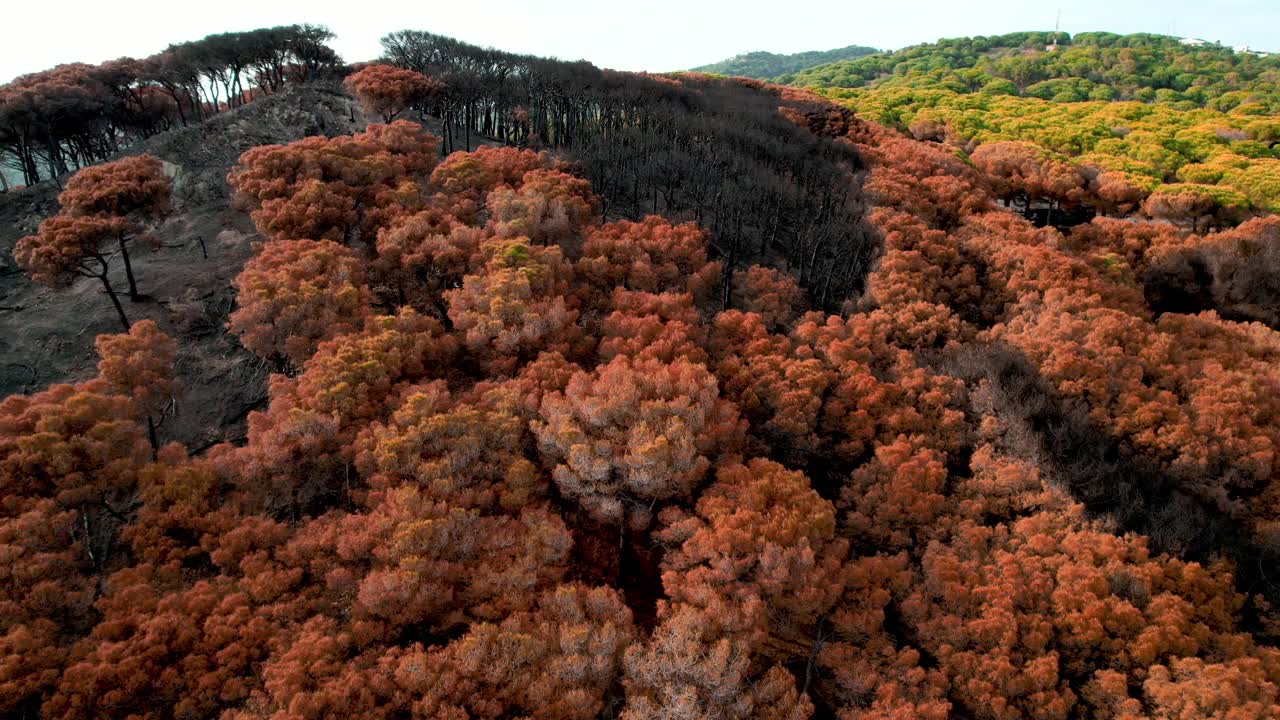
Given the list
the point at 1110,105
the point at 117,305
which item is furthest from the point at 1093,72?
the point at 117,305

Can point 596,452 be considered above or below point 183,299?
below

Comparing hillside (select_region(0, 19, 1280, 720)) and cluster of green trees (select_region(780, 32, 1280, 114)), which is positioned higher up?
cluster of green trees (select_region(780, 32, 1280, 114))

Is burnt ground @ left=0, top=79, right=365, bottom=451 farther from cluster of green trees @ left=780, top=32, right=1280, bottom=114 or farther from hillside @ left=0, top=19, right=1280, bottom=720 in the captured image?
cluster of green trees @ left=780, top=32, right=1280, bottom=114

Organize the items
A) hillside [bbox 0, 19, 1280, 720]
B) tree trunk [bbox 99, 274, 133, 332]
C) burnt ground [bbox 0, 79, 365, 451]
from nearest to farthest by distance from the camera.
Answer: hillside [bbox 0, 19, 1280, 720] < burnt ground [bbox 0, 79, 365, 451] < tree trunk [bbox 99, 274, 133, 332]

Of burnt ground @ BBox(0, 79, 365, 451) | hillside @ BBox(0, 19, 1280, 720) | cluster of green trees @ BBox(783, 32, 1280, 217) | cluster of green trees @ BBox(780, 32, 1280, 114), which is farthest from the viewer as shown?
cluster of green trees @ BBox(780, 32, 1280, 114)

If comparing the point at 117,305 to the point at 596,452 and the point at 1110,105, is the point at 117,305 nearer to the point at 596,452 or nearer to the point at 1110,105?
the point at 596,452

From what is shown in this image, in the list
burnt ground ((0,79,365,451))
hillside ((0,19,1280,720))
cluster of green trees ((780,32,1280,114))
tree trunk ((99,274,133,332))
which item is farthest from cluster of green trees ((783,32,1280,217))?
tree trunk ((99,274,133,332))
